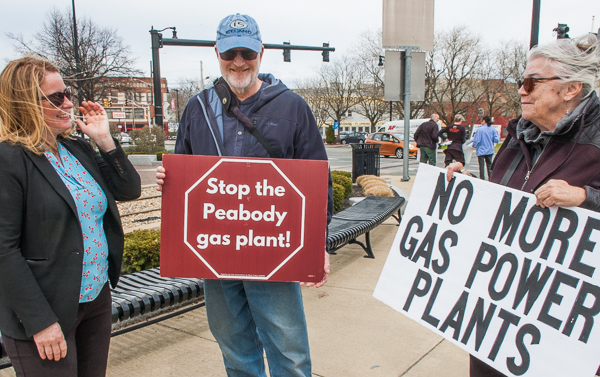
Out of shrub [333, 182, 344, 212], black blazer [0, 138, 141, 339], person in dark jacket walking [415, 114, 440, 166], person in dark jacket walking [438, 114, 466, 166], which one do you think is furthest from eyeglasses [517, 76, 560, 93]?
person in dark jacket walking [438, 114, 466, 166]

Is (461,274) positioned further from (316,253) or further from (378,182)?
(378,182)

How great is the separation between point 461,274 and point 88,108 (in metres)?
1.89

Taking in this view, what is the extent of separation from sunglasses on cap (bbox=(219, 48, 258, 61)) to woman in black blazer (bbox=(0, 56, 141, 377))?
0.65 metres

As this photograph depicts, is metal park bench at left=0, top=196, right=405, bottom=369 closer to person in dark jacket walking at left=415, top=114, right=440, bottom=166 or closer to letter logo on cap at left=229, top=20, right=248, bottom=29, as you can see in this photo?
letter logo on cap at left=229, top=20, right=248, bottom=29

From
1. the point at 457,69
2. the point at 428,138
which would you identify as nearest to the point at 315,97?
the point at 457,69

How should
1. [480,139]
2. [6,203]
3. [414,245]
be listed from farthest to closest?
[480,139] < [414,245] < [6,203]

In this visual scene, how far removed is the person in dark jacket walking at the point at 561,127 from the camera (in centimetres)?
165

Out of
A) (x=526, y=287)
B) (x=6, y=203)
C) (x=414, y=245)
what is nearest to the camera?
(x=6, y=203)

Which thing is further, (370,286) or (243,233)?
(370,286)

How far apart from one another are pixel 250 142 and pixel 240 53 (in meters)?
0.41

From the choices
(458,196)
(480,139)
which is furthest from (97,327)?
(480,139)

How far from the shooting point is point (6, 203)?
1577 millimetres

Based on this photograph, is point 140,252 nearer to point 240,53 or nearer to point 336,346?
point 336,346

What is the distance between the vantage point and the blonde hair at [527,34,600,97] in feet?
5.70
